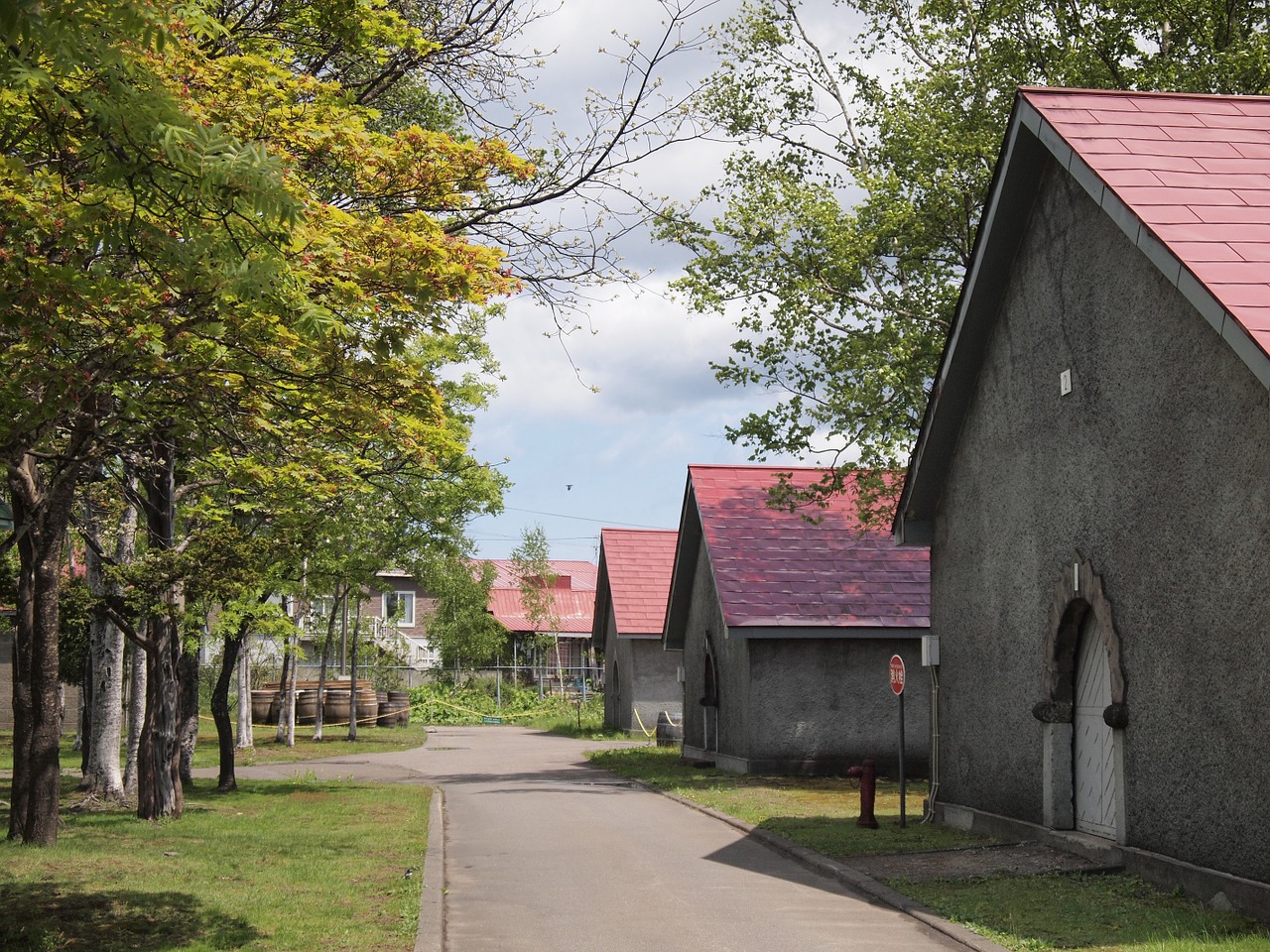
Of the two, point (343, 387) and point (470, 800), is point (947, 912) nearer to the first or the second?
point (343, 387)

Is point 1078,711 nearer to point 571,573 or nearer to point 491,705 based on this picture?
point 491,705

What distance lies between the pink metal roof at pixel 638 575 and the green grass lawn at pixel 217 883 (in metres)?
20.9

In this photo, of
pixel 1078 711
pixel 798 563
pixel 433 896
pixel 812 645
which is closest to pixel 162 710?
pixel 433 896

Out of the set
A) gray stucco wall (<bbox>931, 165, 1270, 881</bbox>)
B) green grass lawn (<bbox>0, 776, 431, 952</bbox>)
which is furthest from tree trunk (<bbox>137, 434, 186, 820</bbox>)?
gray stucco wall (<bbox>931, 165, 1270, 881</bbox>)

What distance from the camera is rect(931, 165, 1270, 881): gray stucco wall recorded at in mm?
10203

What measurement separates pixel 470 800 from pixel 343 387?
42.8 feet

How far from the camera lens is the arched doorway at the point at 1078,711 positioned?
1291 cm

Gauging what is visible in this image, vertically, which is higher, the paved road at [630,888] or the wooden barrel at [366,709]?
the paved road at [630,888]

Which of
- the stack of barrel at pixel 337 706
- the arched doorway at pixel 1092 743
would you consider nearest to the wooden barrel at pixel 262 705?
the stack of barrel at pixel 337 706

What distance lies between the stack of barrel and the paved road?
80.2 feet

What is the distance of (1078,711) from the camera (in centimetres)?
1372

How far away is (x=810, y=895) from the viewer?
1188 cm

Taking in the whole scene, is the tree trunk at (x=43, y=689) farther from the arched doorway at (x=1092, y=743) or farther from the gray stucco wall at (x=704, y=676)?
the gray stucco wall at (x=704, y=676)

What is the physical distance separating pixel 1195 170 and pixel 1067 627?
15.6ft
